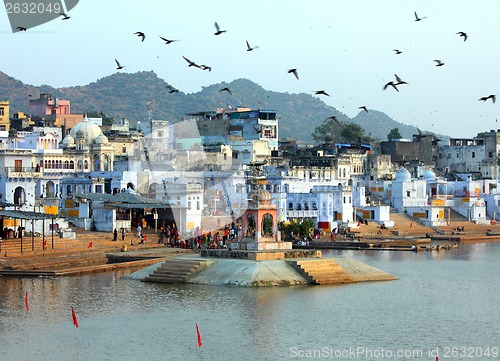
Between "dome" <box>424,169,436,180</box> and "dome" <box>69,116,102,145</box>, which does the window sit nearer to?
"dome" <box>69,116,102,145</box>

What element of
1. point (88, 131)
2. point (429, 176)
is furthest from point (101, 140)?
point (429, 176)

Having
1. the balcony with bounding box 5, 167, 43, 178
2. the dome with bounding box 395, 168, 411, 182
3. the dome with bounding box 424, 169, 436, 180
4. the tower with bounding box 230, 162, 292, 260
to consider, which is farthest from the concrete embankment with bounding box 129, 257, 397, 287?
the dome with bounding box 424, 169, 436, 180

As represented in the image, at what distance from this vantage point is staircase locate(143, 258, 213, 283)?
40.2 m

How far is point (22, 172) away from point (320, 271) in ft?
92.0

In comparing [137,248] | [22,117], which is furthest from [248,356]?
[22,117]

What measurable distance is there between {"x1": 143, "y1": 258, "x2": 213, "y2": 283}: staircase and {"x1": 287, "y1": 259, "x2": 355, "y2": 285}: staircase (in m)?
3.31

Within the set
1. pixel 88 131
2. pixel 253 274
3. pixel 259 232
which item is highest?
pixel 88 131

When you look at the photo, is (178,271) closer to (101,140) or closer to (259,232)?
(259,232)

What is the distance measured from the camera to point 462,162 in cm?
9688

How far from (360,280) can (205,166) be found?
34.0 meters

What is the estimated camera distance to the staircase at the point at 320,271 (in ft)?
129

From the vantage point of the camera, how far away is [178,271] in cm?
4059

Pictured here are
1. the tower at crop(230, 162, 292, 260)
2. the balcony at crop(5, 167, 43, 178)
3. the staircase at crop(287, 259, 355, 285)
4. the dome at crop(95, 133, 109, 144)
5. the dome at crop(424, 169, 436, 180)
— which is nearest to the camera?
the staircase at crop(287, 259, 355, 285)

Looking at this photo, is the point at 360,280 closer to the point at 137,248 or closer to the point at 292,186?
the point at 137,248
